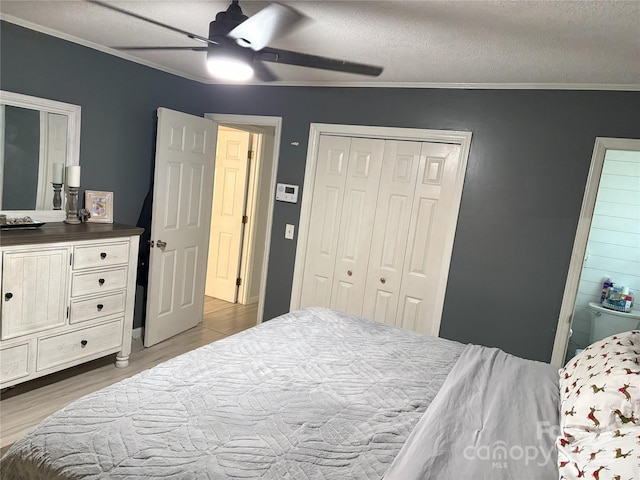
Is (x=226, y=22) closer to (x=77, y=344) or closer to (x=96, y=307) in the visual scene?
(x=96, y=307)

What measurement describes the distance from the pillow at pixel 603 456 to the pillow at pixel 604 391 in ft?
0.21

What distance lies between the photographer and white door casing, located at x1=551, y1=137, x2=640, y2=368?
8.89ft

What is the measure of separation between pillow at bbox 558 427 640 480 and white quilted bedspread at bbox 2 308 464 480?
0.47 metres

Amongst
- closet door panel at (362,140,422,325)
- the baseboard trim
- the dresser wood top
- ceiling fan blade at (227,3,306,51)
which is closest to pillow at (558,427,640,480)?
ceiling fan blade at (227,3,306,51)

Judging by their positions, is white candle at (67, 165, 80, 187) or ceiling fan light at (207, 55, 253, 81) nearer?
ceiling fan light at (207, 55, 253, 81)

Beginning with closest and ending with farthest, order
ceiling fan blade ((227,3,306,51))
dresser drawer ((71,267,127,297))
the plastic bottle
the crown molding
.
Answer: ceiling fan blade ((227,3,306,51)), the crown molding, dresser drawer ((71,267,127,297)), the plastic bottle

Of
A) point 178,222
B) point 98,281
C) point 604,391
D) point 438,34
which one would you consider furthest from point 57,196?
point 604,391

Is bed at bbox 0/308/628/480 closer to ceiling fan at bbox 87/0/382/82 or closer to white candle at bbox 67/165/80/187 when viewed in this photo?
ceiling fan at bbox 87/0/382/82

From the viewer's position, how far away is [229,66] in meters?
1.83

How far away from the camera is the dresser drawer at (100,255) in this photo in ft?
9.06

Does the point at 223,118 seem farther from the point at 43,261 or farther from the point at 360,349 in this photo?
the point at 360,349

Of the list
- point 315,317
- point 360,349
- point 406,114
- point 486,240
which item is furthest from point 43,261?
point 486,240

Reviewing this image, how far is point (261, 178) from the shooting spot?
5.06m

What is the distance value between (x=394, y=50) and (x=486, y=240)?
4.86ft
